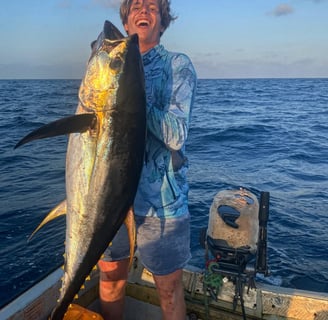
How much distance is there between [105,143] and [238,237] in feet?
7.77

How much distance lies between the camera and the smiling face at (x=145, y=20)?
2779 mm

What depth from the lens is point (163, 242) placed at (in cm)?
285

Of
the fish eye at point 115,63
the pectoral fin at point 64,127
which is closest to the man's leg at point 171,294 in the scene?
the pectoral fin at point 64,127

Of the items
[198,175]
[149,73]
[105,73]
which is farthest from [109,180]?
[198,175]

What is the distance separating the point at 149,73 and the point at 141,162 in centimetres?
77

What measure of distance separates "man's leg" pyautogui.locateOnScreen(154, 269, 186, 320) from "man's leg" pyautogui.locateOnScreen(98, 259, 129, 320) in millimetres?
437

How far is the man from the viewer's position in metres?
2.62

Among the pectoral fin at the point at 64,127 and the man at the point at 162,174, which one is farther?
the man at the point at 162,174

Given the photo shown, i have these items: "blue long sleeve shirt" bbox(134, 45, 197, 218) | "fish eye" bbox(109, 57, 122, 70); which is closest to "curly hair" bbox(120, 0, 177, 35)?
"blue long sleeve shirt" bbox(134, 45, 197, 218)

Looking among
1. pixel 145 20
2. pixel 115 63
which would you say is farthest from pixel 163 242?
pixel 145 20

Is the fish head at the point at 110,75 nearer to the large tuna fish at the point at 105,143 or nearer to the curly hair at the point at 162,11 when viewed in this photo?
the large tuna fish at the point at 105,143

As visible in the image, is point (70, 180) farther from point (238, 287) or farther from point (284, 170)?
point (284, 170)

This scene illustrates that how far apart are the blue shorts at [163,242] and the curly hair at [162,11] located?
1602mm

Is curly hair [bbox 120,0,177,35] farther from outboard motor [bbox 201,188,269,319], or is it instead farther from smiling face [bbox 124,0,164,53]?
outboard motor [bbox 201,188,269,319]
